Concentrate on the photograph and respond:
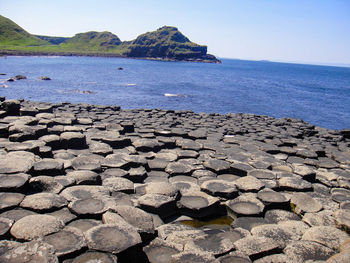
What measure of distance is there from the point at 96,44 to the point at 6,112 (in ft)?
556

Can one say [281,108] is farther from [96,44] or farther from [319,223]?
[96,44]

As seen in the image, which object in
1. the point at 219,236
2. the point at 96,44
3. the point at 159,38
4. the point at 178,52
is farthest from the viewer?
the point at 96,44

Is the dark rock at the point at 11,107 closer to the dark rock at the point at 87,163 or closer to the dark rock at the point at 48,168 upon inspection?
the dark rock at the point at 87,163

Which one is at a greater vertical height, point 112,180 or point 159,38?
point 159,38

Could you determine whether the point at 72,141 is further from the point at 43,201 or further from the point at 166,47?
the point at 166,47

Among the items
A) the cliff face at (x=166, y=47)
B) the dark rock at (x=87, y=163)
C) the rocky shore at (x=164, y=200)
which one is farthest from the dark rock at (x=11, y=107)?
the cliff face at (x=166, y=47)

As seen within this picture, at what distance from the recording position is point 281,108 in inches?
1212

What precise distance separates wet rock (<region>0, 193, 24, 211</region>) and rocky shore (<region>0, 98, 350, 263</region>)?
0.01 m

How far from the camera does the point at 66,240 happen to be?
3.64 metres

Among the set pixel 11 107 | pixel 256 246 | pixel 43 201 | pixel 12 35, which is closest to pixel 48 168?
pixel 43 201

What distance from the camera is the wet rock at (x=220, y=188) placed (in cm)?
560

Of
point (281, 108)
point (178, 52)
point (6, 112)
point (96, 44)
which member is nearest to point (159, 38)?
point (178, 52)

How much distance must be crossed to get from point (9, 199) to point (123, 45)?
6903 inches

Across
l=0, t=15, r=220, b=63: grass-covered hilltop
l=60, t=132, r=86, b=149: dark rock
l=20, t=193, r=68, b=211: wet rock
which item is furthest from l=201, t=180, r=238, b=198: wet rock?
l=0, t=15, r=220, b=63: grass-covered hilltop
